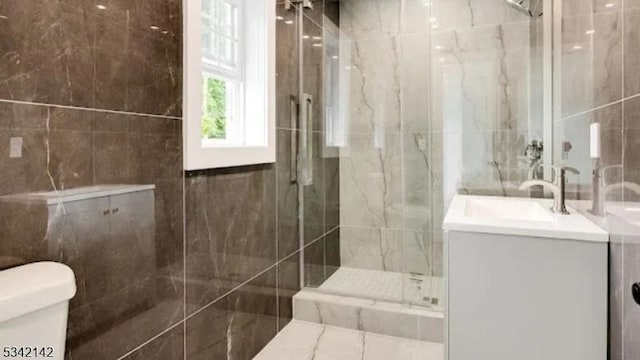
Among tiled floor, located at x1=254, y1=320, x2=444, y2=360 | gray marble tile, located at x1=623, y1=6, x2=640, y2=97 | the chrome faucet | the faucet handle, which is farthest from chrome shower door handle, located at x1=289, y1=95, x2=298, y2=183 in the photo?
gray marble tile, located at x1=623, y1=6, x2=640, y2=97

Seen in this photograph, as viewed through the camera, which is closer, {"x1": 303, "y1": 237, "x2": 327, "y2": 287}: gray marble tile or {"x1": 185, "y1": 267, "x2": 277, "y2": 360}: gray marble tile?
{"x1": 185, "y1": 267, "x2": 277, "y2": 360}: gray marble tile

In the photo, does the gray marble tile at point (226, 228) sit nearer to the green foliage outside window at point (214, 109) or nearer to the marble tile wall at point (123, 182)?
the marble tile wall at point (123, 182)

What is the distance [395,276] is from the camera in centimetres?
307

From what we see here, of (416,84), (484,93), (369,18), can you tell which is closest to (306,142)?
(416,84)

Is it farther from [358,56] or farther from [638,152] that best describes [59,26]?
[358,56]

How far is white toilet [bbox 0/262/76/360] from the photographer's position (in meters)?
0.84

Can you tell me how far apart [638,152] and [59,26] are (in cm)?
165

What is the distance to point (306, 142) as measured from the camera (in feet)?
9.37

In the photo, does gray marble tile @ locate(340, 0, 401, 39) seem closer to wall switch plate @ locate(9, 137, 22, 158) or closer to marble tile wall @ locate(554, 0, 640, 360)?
marble tile wall @ locate(554, 0, 640, 360)

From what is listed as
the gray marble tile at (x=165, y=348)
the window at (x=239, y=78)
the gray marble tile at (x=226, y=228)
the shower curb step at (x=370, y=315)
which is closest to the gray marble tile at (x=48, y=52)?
the gray marble tile at (x=226, y=228)

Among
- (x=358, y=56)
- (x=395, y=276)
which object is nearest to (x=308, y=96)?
(x=358, y=56)

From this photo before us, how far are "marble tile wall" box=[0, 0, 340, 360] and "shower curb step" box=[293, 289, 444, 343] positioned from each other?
524mm

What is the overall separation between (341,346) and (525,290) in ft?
4.02

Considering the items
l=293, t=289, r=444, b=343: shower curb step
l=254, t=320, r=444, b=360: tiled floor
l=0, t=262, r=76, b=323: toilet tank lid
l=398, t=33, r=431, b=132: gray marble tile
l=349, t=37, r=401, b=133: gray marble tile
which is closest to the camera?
l=0, t=262, r=76, b=323: toilet tank lid
